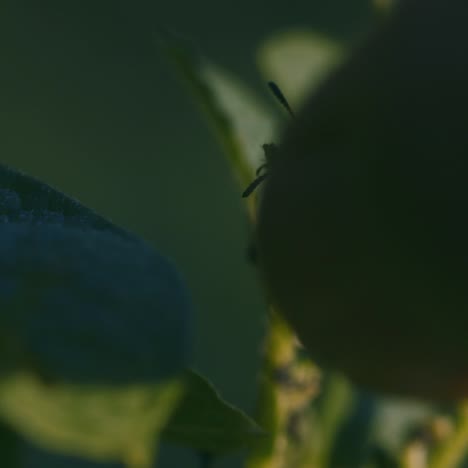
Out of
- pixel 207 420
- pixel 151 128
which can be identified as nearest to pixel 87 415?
pixel 207 420

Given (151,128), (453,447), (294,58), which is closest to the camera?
(453,447)

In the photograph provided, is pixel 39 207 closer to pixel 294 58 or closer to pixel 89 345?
pixel 89 345

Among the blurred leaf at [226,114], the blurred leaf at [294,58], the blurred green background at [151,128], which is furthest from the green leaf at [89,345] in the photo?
the blurred green background at [151,128]

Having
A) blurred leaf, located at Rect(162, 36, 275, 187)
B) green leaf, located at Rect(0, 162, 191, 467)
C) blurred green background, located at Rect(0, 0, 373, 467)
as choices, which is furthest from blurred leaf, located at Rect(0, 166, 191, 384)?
blurred green background, located at Rect(0, 0, 373, 467)

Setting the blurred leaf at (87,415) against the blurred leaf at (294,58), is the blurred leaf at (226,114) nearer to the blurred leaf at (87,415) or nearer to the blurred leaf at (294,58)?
the blurred leaf at (294,58)

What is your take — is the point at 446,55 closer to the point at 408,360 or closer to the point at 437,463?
the point at 408,360

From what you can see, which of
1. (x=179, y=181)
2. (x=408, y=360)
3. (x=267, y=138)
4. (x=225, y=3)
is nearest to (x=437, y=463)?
(x=267, y=138)

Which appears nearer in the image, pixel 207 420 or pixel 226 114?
pixel 207 420
